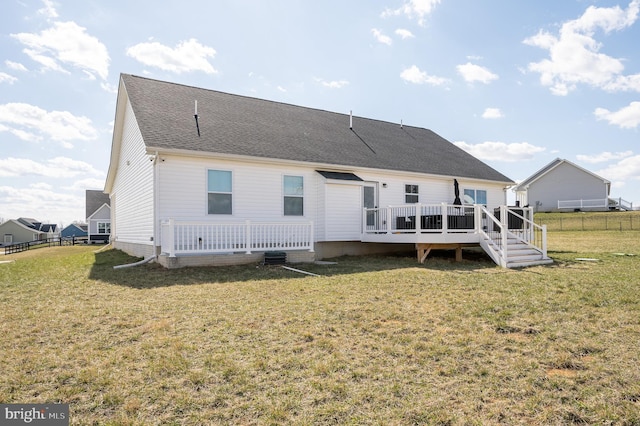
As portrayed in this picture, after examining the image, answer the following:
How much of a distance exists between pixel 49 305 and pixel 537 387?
7.00 meters

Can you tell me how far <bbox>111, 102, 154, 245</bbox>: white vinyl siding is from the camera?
1147 cm

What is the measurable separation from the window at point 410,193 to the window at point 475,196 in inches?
122

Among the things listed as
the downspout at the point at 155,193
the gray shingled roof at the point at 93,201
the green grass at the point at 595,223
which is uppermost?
the gray shingled roof at the point at 93,201

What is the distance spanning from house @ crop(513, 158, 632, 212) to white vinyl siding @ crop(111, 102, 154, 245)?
34333mm

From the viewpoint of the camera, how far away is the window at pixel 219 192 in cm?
1131

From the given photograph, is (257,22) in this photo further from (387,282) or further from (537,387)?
(537,387)

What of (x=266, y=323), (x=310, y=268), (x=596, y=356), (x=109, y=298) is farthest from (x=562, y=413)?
(x=310, y=268)

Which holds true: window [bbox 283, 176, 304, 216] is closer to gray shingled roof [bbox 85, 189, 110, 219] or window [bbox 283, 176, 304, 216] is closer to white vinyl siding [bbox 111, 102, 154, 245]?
white vinyl siding [bbox 111, 102, 154, 245]

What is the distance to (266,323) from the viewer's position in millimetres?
4957

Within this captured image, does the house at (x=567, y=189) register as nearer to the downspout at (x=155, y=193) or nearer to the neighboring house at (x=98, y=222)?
the downspout at (x=155, y=193)

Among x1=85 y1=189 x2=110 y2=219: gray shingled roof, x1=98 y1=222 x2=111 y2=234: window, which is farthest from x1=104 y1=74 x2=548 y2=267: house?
x1=85 y1=189 x2=110 y2=219: gray shingled roof

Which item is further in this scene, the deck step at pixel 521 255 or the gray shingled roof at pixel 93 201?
the gray shingled roof at pixel 93 201

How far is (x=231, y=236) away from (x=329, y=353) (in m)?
7.29

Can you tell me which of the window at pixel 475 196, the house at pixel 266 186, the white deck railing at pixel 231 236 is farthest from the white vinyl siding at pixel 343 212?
the window at pixel 475 196
